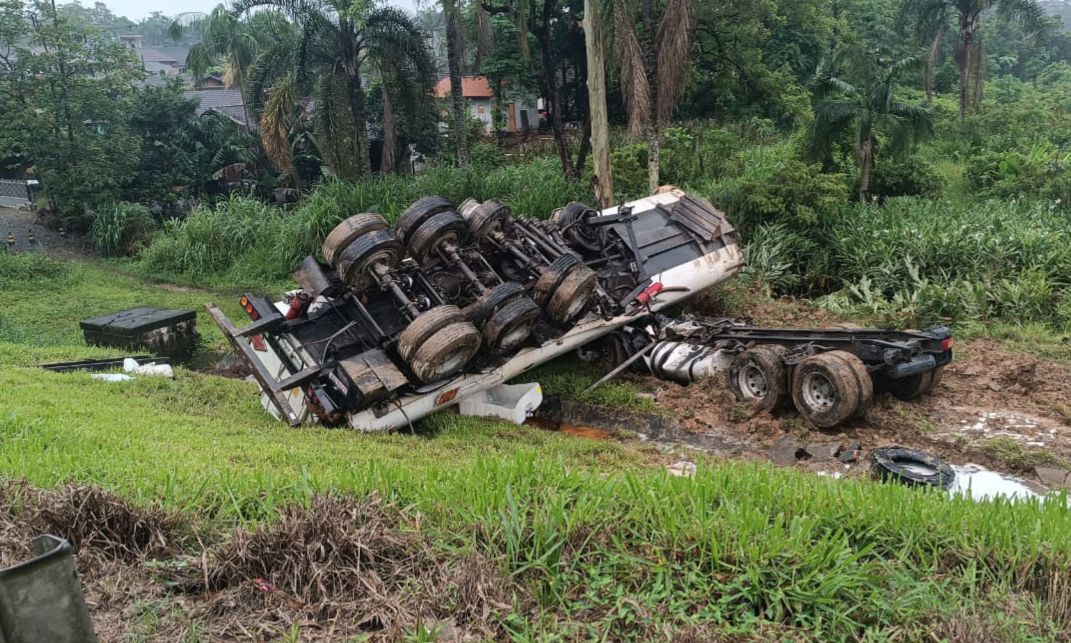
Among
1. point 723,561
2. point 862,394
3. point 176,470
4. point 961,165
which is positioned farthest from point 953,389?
point 961,165

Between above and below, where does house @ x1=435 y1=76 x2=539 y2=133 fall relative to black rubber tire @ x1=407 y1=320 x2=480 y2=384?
above

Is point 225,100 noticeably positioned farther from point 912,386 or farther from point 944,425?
point 944,425

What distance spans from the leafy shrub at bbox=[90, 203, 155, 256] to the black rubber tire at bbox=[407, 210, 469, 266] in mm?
14350

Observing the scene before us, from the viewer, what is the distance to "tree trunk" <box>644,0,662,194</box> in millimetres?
15406

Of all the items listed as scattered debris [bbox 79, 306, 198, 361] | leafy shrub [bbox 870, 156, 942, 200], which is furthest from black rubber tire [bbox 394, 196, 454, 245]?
leafy shrub [bbox 870, 156, 942, 200]

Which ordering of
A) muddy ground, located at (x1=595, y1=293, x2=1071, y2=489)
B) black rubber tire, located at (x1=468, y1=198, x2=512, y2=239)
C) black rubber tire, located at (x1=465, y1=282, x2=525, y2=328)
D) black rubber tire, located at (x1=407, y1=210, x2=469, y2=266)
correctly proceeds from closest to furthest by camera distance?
muddy ground, located at (x1=595, y1=293, x2=1071, y2=489), black rubber tire, located at (x1=465, y1=282, x2=525, y2=328), black rubber tire, located at (x1=407, y1=210, x2=469, y2=266), black rubber tire, located at (x1=468, y1=198, x2=512, y2=239)

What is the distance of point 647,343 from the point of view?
34.6 ft

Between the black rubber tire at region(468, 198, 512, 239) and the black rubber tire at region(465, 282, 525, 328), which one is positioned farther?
the black rubber tire at region(468, 198, 512, 239)

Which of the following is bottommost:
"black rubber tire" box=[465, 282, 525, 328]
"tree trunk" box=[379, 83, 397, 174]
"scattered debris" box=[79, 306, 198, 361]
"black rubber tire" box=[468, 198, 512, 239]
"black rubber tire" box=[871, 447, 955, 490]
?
"black rubber tire" box=[871, 447, 955, 490]

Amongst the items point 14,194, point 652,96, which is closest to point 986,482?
point 652,96

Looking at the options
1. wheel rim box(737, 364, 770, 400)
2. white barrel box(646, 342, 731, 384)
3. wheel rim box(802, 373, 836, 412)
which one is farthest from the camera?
white barrel box(646, 342, 731, 384)

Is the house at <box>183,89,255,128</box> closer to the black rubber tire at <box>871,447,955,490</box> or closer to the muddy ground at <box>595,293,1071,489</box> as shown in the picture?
the muddy ground at <box>595,293,1071,489</box>

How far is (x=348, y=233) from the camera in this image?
8977 mm

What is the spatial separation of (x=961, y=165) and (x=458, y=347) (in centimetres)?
1941
